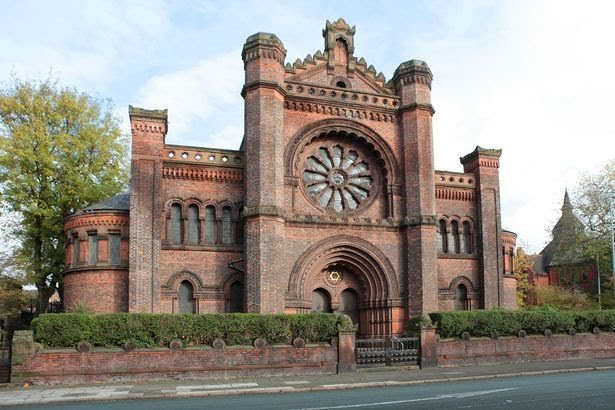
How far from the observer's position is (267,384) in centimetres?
1692

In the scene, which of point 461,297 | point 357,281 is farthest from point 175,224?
point 461,297

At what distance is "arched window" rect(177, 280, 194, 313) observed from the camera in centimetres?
2475

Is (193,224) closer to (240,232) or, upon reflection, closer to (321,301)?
(240,232)

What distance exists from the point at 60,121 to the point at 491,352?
2590 cm

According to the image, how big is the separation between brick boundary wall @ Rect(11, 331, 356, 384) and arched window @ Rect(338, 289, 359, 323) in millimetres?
7592

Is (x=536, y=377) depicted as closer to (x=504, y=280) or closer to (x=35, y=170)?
(x=504, y=280)

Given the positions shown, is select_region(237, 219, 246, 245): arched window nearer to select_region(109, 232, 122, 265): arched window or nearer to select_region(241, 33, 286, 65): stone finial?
select_region(109, 232, 122, 265): arched window

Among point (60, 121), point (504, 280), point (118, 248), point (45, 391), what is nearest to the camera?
point (45, 391)

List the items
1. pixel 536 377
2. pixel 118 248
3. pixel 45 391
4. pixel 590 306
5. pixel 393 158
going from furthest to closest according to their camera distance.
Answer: pixel 590 306
pixel 393 158
pixel 118 248
pixel 536 377
pixel 45 391

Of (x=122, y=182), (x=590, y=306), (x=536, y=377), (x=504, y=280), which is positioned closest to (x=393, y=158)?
(x=504, y=280)

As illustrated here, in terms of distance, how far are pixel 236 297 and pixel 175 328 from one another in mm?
6502

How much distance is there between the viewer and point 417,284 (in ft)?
86.9

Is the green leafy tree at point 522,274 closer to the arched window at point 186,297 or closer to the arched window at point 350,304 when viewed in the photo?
the arched window at point 350,304

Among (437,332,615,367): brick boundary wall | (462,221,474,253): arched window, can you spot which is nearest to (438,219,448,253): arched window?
(462,221,474,253): arched window
